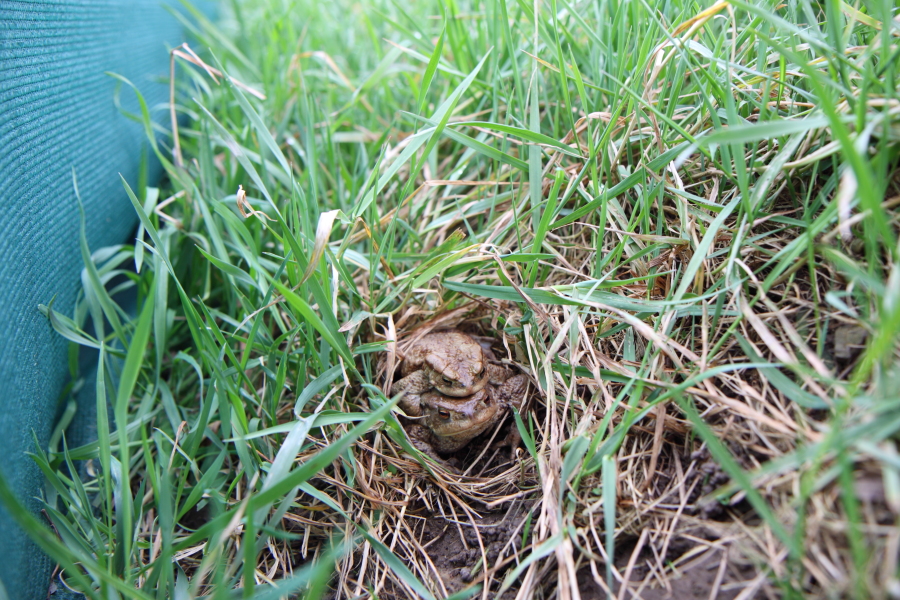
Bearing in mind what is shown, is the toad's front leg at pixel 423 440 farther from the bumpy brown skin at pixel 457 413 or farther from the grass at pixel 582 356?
the grass at pixel 582 356

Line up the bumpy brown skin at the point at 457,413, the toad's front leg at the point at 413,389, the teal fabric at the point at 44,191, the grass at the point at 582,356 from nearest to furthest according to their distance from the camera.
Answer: the grass at the point at 582,356, the teal fabric at the point at 44,191, the bumpy brown skin at the point at 457,413, the toad's front leg at the point at 413,389

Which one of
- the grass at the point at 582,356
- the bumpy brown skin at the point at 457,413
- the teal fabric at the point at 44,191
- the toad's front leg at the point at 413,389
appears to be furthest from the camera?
the toad's front leg at the point at 413,389

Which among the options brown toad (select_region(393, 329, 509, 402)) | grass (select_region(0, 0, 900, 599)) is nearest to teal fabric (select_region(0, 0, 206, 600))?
grass (select_region(0, 0, 900, 599))

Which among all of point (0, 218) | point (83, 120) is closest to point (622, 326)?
point (0, 218)

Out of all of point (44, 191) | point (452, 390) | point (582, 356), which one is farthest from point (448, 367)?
point (44, 191)

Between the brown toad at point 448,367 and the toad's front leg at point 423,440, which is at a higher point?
the brown toad at point 448,367

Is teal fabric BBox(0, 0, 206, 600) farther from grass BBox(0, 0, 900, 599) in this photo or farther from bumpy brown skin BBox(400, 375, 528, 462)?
bumpy brown skin BBox(400, 375, 528, 462)

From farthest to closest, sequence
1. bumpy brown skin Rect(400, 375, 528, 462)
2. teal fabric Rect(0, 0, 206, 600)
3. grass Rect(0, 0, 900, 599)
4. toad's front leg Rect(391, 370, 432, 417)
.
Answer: toad's front leg Rect(391, 370, 432, 417), bumpy brown skin Rect(400, 375, 528, 462), teal fabric Rect(0, 0, 206, 600), grass Rect(0, 0, 900, 599)

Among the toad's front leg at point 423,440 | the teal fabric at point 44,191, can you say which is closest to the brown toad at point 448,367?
the toad's front leg at point 423,440
